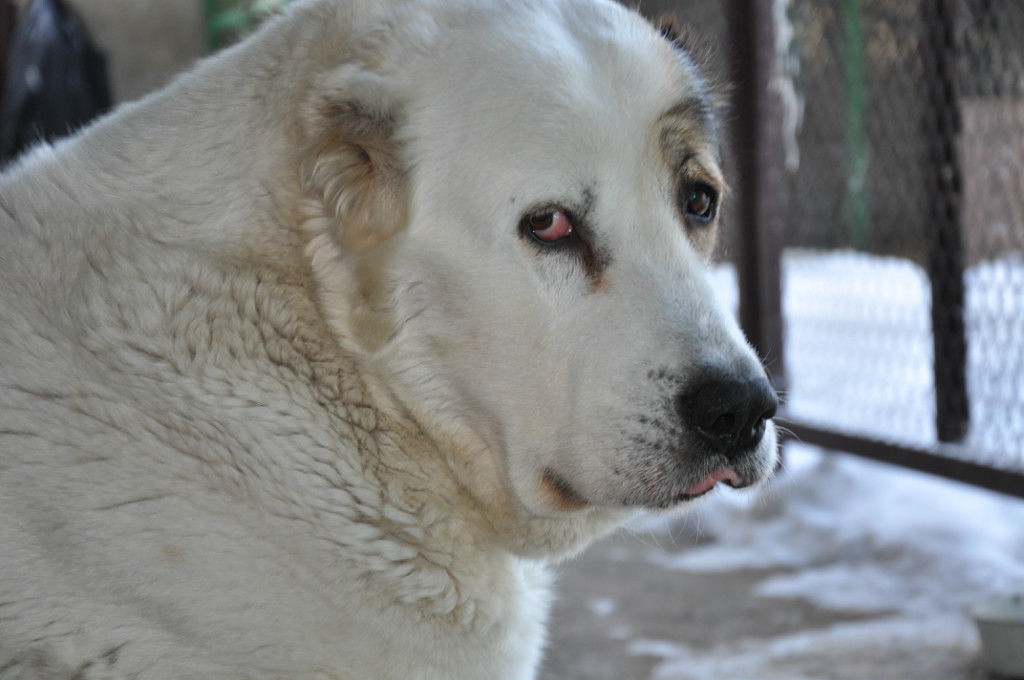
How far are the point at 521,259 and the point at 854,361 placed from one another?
391 centimetres

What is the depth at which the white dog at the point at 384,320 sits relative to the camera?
1.58 meters

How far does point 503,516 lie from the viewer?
1.86 metres

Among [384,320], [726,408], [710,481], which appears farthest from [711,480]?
[384,320]

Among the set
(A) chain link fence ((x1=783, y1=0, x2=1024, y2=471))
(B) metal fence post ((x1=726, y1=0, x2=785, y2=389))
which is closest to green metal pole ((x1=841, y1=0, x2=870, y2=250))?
(A) chain link fence ((x1=783, y1=0, x2=1024, y2=471))

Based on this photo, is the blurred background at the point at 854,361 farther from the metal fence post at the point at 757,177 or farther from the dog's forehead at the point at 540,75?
the dog's forehead at the point at 540,75

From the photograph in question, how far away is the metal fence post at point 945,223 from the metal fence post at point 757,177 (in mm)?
957

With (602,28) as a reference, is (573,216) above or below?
below

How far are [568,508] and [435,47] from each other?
846mm

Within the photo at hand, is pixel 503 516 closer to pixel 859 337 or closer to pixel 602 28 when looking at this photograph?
pixel 602 28

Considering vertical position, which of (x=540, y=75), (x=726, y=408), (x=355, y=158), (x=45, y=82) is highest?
(x=45, y=82)

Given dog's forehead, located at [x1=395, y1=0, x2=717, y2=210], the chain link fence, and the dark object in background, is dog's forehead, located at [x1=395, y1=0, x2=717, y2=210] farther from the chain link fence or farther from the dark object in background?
the dark object in background

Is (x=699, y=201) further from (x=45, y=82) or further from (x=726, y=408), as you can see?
(x=45, y=82)

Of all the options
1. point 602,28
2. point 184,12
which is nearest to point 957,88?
point 602,28

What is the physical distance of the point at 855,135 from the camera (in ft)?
20.8
